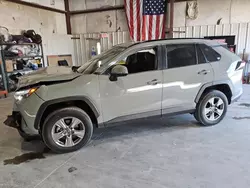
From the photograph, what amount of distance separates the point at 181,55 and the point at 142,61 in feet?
2.13

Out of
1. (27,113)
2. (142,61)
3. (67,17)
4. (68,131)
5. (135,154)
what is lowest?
(135,154)

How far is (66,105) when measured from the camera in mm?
2861

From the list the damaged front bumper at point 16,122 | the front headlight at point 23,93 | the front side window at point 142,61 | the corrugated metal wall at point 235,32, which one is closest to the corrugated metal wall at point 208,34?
the corrugated metal wall at point 235,32

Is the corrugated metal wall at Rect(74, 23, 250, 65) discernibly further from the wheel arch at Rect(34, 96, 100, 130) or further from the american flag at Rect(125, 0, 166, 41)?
the wheel arch at Rect(34, 96, 100, 130)

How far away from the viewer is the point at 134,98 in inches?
120

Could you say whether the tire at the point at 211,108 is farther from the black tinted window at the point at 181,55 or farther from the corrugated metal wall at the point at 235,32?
the corrugated metal wall at the point at 235,32

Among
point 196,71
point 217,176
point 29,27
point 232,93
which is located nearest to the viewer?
point 217,176

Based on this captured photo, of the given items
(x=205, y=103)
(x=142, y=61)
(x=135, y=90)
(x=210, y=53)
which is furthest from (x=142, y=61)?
(x=205, y=103)

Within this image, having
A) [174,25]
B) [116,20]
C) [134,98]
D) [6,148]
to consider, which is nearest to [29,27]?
[116,20]

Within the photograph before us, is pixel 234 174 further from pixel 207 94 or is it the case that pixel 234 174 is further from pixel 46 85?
pixel 46 85

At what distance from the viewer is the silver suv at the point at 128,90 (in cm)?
272

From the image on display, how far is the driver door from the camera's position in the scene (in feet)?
9.55

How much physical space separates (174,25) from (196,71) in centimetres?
600

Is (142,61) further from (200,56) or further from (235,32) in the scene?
(235,32)
